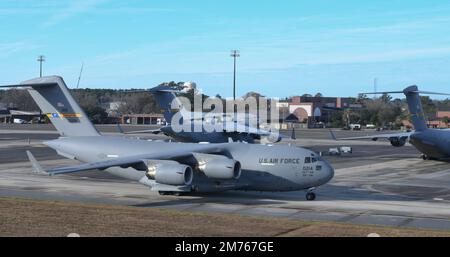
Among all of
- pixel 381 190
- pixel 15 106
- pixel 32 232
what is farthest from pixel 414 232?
pixel 15 106

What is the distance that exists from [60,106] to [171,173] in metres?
8.18

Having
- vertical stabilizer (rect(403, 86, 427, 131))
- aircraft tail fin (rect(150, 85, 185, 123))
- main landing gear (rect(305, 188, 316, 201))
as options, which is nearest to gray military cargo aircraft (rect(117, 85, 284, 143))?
aircraft tail fin (rect(150, 85, 185, 123))

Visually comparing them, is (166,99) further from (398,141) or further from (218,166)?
(218,166)

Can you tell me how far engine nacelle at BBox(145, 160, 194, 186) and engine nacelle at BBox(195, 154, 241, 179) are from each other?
83 centimetres

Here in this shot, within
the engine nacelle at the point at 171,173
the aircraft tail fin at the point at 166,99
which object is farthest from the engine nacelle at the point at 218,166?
the aircraft tail fin at the point at 166,99

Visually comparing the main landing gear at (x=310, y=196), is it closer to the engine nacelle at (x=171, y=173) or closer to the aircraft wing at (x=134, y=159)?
the aircraft wing at (x=134, y=159)

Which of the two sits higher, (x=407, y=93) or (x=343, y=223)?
(x=407, y=93)

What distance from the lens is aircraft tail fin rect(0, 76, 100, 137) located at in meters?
29.8

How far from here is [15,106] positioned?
19938 cm

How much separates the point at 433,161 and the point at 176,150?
30.5 m

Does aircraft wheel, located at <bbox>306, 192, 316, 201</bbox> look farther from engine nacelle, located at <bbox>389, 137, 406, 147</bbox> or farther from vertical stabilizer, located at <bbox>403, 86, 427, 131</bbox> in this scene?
engine nacelle, located at <bbox>389, 137, 406, 147</bbox>

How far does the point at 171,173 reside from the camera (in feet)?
83.0

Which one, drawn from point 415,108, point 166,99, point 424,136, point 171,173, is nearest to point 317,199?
point 171,173
